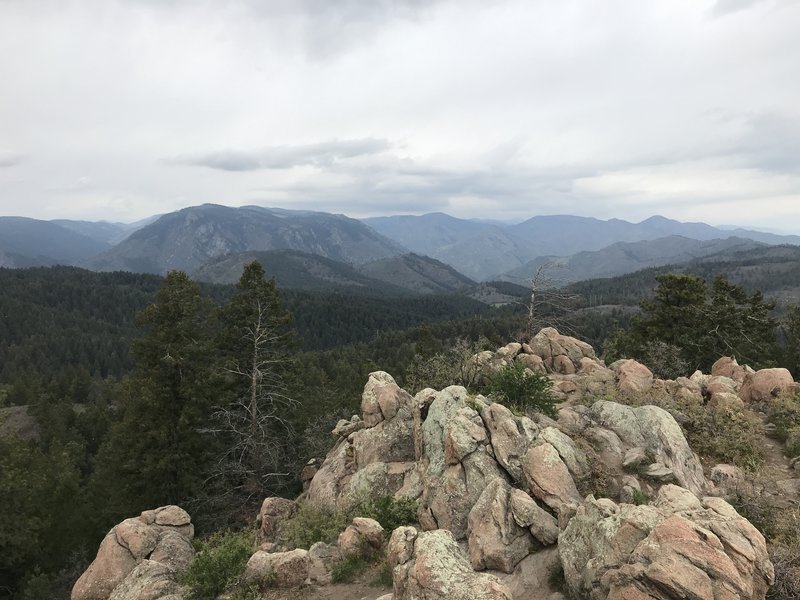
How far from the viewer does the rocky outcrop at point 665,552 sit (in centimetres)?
780

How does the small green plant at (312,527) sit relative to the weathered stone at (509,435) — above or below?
below

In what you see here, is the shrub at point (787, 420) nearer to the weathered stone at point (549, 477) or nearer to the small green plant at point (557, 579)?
the weathered stone at point (549, 477)

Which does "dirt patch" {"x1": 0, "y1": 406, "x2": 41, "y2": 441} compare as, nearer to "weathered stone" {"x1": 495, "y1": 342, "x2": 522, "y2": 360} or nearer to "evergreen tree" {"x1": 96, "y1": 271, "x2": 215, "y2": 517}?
"evergreen tree" {"x1": 96, "y1": 271, "x2": 215, "y2": 517}

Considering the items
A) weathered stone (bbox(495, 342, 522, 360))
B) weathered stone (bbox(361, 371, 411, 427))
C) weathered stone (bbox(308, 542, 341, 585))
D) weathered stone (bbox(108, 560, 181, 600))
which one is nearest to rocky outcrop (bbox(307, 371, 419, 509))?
weathered stone (bbox(361, 371, 411, 427))

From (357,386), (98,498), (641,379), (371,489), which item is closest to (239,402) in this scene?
(371,489)

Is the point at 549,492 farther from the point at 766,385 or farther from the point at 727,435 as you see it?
the point at 766,385

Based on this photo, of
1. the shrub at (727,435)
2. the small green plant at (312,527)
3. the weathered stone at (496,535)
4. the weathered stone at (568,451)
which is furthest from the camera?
the shrub at (727,435)

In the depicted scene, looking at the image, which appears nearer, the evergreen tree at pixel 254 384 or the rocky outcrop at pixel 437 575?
the rocky outcrop at pixel 437 575

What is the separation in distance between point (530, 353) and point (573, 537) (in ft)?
63.7

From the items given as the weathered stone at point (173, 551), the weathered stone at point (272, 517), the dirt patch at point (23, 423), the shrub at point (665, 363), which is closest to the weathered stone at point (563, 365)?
the shrub at point (665, 363)

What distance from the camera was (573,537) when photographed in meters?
10.1

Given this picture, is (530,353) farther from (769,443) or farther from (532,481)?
(532,481)

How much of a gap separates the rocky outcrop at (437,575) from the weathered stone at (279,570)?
374 centimetres

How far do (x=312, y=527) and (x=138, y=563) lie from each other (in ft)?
19.3
